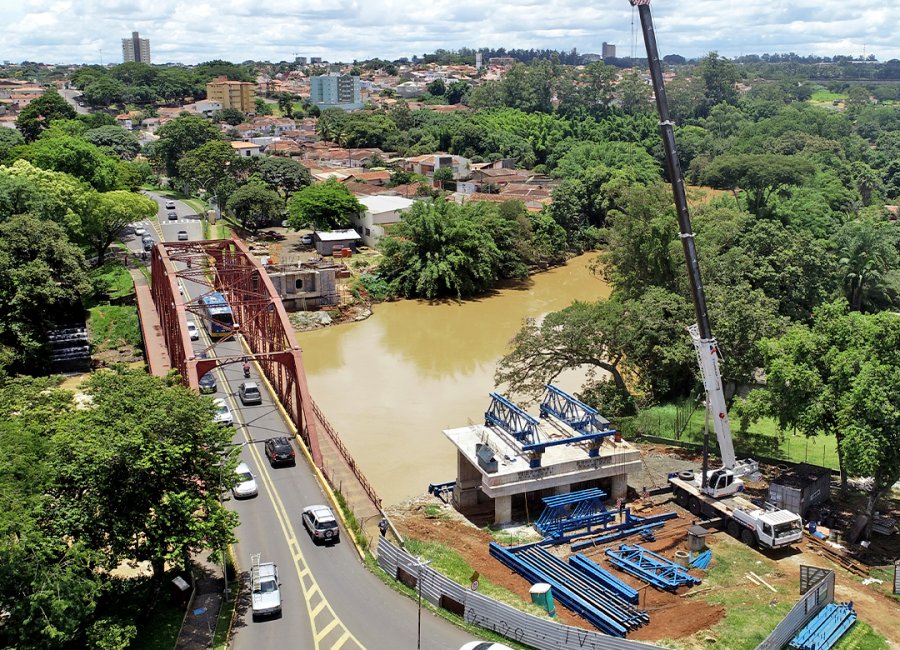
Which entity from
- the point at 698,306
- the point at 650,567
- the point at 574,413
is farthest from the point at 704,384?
the point at 650,567

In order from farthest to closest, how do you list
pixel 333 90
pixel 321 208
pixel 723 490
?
pixel 333 90
pixel 321 208
pixel 723 490

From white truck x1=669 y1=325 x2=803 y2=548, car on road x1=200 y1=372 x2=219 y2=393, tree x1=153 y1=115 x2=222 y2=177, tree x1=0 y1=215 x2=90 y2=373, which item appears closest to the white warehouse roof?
tree x1=153 y1=115 x2=222 y2=177

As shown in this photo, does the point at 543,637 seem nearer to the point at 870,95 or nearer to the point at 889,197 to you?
the point at 889,197

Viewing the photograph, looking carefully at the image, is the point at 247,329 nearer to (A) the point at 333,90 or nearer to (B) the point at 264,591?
(B) the point at 264,591

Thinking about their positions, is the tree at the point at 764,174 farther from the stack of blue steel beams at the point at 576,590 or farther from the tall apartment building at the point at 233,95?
the tall apartment building at the point at 233,95

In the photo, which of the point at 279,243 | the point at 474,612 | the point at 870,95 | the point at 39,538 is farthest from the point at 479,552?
the point at 870,95

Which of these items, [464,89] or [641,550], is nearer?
[641,550]
